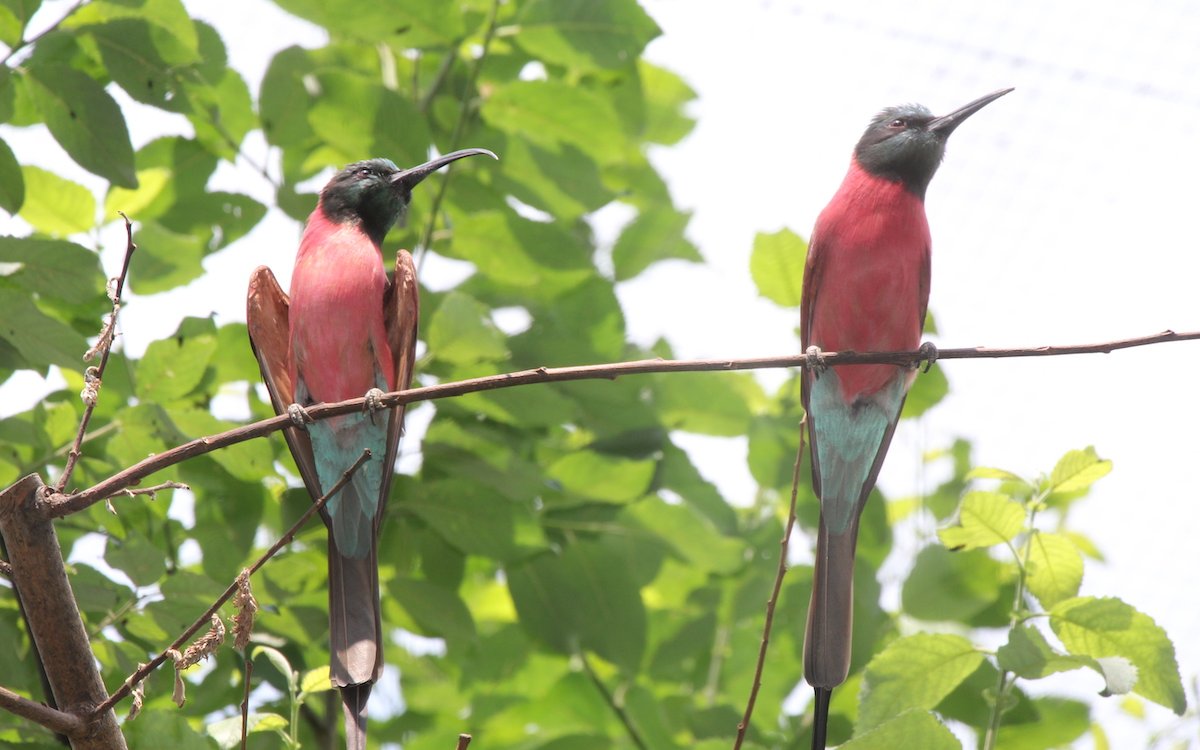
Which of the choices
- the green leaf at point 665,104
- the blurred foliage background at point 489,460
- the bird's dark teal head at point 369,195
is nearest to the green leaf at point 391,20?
the blurred foliage background at point 489,460

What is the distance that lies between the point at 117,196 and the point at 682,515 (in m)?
2.12

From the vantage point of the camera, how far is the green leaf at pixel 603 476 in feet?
12.5

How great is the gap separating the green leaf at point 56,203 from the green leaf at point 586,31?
1.54m

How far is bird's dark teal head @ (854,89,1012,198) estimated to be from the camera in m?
3.77

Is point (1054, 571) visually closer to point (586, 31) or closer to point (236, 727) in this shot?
point (236, 727)

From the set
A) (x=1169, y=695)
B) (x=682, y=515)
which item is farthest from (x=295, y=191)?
(x=1169, y=695)

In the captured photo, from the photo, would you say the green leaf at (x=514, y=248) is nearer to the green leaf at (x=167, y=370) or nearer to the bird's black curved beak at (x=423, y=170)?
the bird's black curved beak at (x=423, y=170)

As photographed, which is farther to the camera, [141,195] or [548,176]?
[548,176]

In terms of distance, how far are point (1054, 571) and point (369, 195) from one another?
2397mm

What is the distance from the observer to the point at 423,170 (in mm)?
3785

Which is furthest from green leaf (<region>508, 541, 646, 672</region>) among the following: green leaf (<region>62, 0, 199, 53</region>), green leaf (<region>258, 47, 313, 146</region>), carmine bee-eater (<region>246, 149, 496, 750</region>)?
green leaf (<region>62, 0, 199, 53</region>)

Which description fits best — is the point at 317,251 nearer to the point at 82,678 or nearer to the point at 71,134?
the point at 71,134

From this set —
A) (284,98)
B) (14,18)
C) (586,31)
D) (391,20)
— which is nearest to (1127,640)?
(586,31)

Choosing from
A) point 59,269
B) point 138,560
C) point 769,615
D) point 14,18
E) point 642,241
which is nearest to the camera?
point 769,615
